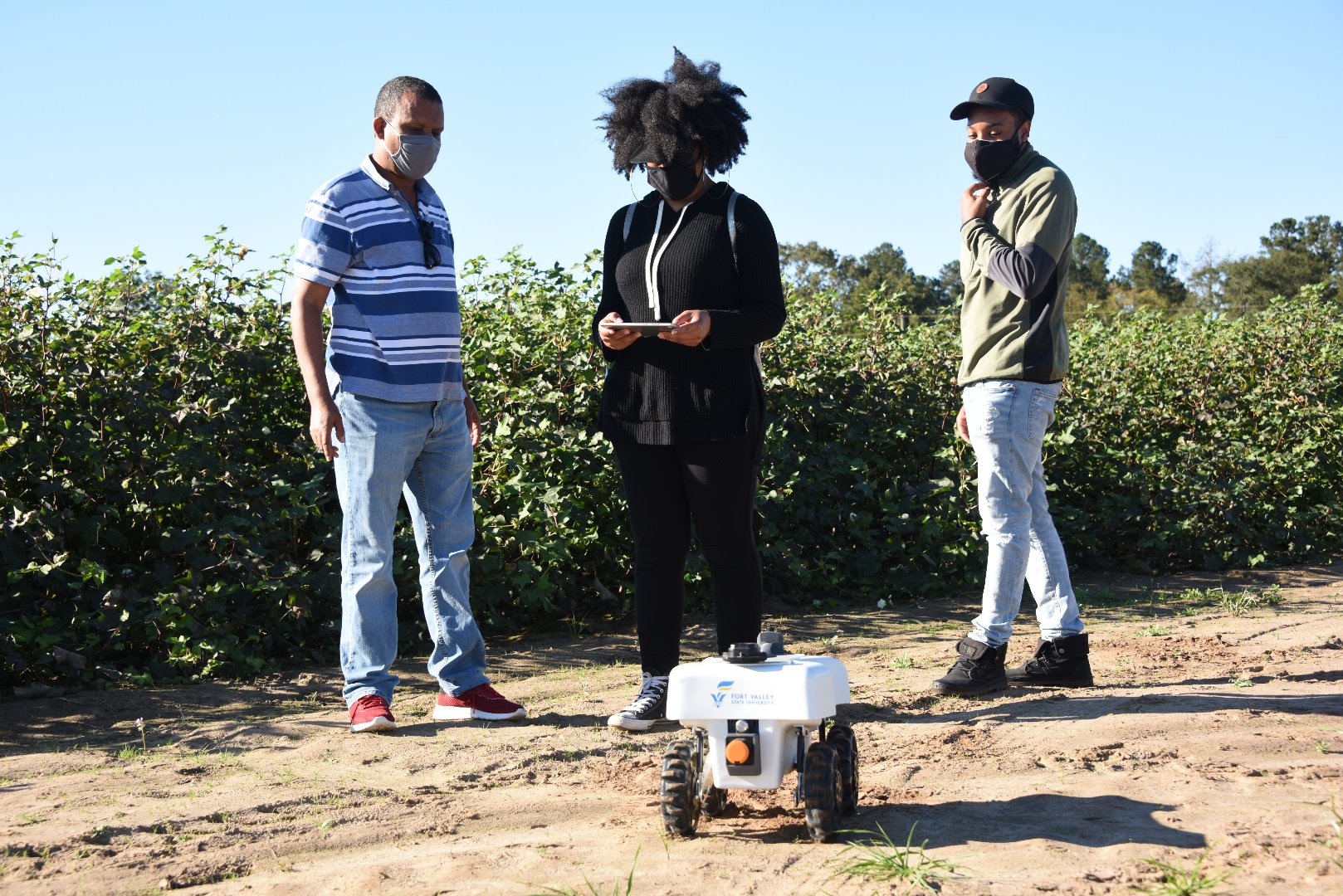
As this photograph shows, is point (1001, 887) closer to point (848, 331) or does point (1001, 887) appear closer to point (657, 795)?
point (657, 795)

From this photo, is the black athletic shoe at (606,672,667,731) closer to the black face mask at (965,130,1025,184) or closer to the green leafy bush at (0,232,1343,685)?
the green leafy bush at (0,232,1343,685)

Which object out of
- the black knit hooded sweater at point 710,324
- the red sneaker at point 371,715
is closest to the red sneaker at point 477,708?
the red sneaker at point 371,715

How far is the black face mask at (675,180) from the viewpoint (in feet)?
13.8

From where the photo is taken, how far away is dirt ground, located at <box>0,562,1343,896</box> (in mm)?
2771

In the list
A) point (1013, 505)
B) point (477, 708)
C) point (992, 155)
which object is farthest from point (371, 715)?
point (992, 155)

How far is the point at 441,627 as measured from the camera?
4371 millimetres

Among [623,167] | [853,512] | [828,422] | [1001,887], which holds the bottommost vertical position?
[1001,887]

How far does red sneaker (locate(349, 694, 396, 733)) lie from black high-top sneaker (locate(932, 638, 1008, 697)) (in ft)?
6.51

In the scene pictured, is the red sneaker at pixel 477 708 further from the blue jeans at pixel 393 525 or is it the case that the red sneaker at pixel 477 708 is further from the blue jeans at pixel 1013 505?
the blue jeans at pixel 1013 505

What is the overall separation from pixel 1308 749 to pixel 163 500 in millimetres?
4357

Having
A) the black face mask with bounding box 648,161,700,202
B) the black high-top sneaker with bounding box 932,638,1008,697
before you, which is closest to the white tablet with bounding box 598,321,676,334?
the black face mask with bounding box 648,161,700,202

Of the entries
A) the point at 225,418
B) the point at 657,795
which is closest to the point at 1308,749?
the point at 657,795

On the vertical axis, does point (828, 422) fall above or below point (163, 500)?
above

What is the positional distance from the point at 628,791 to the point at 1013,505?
1888 mm
